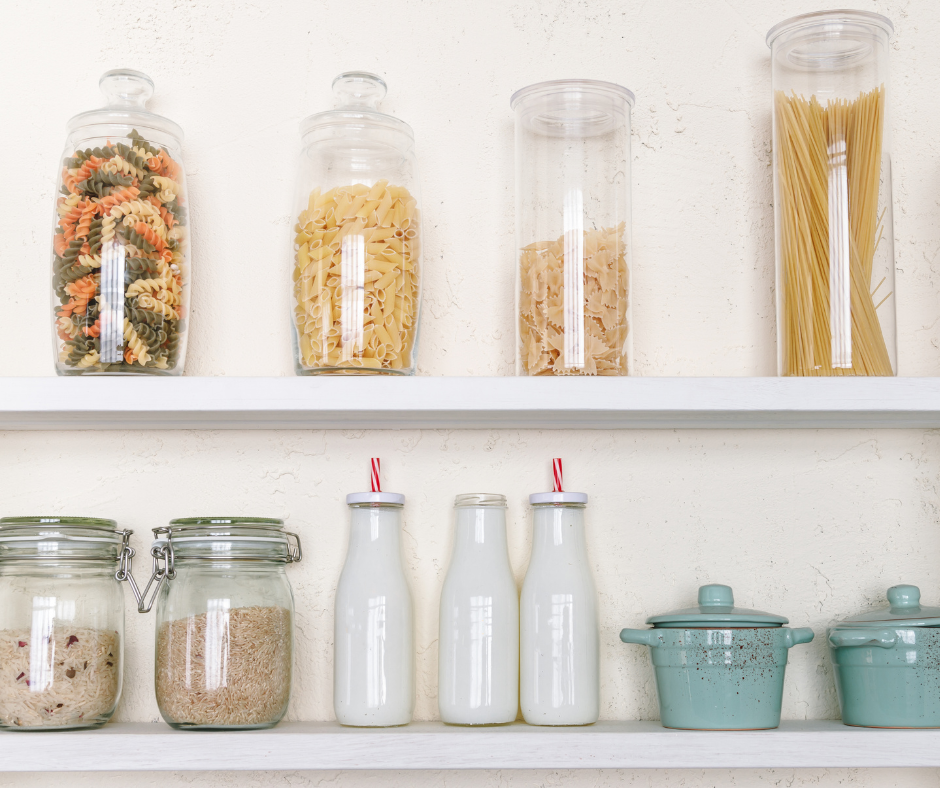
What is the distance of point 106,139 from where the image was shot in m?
0.95

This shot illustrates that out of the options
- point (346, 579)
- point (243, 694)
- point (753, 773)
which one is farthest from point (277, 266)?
point (753, 773)

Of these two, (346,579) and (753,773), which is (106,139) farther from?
(753,773)

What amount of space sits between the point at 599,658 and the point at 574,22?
29.6 inches

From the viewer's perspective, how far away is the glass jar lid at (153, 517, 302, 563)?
0.93 metres

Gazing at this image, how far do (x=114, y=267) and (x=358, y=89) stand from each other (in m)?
0.33

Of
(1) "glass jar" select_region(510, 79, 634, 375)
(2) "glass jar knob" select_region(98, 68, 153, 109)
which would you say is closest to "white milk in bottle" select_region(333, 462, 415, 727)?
(1) "glass jar" select_region(510, 79, 634, 375)

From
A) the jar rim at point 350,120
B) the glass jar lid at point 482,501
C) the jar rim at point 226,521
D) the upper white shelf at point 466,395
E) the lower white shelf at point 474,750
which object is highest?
the jar rim at point 350,120

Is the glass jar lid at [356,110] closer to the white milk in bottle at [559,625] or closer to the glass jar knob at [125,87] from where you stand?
the glass jar knob at [125,87]

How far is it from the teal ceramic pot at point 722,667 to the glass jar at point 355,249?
0.39 meters

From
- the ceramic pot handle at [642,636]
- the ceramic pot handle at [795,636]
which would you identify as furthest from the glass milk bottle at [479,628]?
the ceramic pot handle at [795,636]

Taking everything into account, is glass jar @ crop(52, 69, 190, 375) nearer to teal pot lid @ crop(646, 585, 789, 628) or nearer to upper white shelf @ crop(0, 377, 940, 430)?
upper white shelf @ crop(0, 377, 940, 430)

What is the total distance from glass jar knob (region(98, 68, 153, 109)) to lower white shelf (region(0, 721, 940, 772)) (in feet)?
2.18

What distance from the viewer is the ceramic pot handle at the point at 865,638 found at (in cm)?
89

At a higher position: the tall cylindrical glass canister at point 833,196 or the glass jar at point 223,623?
the tall cylindrical glass canister at point 833,196
